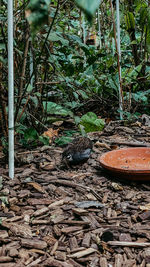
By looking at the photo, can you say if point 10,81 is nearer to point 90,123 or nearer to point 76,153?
point 76,153

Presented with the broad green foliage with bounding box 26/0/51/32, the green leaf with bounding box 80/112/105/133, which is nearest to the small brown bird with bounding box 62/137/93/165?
the green leaf with bounding box 80/112/105/133

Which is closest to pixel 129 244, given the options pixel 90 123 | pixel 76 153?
pixel 76 153

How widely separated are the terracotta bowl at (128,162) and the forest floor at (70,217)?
67mm

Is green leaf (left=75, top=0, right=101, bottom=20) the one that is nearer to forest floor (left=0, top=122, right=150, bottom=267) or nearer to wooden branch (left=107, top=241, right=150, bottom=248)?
forest floor (left=0, top=122, right=150, bottom=267)

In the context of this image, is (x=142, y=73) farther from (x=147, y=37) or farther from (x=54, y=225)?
(x=54, y=225)

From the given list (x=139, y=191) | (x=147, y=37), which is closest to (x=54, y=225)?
(x=139, y=191)

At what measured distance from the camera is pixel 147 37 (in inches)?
135

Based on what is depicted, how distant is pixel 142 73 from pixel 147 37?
20.3 inches

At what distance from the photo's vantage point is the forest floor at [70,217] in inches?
41.8

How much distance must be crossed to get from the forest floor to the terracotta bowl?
0.22ft

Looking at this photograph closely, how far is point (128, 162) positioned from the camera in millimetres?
1957

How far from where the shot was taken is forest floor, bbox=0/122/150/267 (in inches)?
41.8

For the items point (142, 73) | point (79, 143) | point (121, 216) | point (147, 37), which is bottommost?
point (121, 216)

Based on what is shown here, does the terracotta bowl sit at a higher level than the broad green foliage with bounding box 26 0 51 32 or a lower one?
lower
